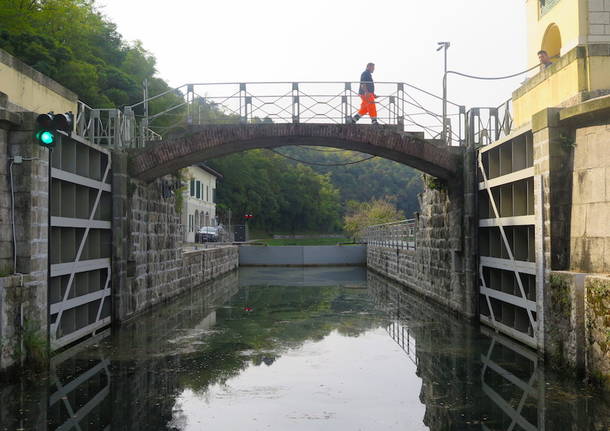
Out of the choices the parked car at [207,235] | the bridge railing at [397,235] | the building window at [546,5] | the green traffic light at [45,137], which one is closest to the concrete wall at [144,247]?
the green traffic light at [45,137]

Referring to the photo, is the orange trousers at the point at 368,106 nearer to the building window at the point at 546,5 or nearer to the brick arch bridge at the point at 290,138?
the brick arch bridge at the point at 290,138

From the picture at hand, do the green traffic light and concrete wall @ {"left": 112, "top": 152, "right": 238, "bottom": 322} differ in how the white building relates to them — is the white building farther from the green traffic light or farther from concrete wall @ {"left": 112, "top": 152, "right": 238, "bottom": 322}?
the green traffic light

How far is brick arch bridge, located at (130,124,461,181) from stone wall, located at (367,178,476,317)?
86cm

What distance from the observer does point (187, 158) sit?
1484cm

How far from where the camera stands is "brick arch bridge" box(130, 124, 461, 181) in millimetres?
14178

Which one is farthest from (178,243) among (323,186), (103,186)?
(323,186)

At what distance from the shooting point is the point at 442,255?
1595cm

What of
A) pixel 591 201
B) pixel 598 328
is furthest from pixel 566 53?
pixel 598 328

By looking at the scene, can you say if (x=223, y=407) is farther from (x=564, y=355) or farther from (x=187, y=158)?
(x=187, y=158)

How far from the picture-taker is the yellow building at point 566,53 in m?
9.09

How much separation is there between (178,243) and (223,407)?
42.7ft

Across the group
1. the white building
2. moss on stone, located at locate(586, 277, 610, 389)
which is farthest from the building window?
the white building

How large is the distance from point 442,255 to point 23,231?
10466 millimetres

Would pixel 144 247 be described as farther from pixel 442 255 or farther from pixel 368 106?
pixel 442 255
